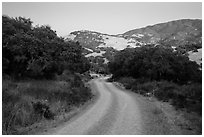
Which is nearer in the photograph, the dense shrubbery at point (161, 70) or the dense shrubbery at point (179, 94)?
the dense shrubbery at point (179, 94)

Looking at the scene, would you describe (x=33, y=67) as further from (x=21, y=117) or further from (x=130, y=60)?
(x=130, y=60)

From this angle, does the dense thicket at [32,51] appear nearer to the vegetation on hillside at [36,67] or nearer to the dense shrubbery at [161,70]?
the vegetation on hillside at [36,67]

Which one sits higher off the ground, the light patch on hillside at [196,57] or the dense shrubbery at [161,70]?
the light patch on hillside at [196,57]

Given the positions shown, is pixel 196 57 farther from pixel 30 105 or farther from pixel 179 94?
pixel 30 105

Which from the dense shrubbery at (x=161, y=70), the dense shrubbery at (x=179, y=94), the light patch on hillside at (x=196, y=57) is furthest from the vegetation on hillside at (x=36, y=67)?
the light patch on hillside at (x=196, y=57)

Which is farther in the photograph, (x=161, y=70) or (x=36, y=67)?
(x=161, y=70)

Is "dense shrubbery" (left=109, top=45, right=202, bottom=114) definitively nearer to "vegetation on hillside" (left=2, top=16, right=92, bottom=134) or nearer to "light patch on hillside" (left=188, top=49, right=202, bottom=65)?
"light patch on hillside" (left=188, top=49, right=202, bottom=65)

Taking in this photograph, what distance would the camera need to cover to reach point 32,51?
27250 mm

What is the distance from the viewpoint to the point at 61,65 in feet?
97.5

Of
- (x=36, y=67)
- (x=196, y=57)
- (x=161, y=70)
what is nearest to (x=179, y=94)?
(x=161, y=70)

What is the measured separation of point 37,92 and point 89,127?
9327mm

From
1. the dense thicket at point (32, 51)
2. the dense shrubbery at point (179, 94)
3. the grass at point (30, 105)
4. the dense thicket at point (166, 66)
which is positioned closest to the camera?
the grass at point (30, 105)

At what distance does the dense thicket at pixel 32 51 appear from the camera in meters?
26.4

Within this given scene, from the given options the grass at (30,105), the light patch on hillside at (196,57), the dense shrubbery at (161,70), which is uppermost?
the light patch on hillside at (196,57)
